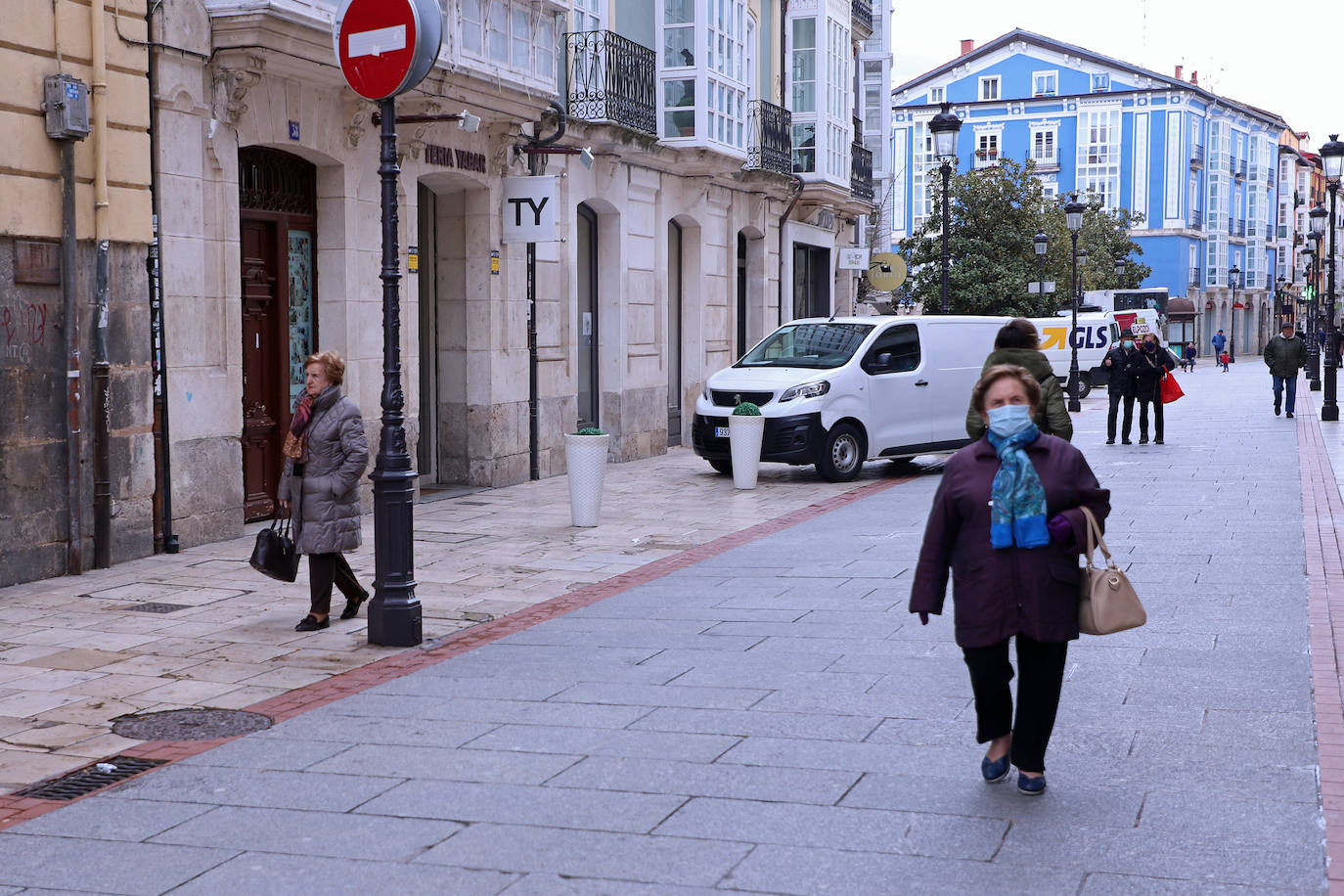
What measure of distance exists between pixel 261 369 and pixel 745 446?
17.7ft

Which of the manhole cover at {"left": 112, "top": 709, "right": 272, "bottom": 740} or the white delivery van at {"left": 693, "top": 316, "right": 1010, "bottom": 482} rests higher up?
the white delivery van at {"left": 693, "top": 316, "right": 1010, "bottom": 482}

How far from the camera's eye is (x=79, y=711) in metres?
6.77

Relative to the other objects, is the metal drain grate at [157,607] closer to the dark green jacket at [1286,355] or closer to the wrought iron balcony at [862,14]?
the dark green jacket at [1286,355]

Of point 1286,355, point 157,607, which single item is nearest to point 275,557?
point 157,607

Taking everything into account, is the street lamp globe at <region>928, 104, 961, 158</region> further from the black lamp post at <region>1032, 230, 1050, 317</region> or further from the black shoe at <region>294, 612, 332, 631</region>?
the black shoe at <region>294, 612, 332, 631</region>

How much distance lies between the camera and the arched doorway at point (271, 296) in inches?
525

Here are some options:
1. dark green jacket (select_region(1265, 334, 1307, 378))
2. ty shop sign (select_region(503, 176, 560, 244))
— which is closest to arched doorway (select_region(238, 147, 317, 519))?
ty shop sign (select_region(503, 176, 560, 244))

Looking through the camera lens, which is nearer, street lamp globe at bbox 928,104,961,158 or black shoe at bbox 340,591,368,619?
black shoe at bbox 340,591,368,619

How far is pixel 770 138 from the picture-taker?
25.6 m

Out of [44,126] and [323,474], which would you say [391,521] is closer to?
[323,474]

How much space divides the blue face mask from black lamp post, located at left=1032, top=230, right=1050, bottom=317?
3324 centimetres

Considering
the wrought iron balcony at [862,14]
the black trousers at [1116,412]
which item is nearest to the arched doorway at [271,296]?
the black trousers at [1116,412]

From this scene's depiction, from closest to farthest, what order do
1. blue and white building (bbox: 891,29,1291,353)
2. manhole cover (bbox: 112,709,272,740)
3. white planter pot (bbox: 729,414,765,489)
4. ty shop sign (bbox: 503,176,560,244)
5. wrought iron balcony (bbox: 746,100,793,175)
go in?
1. manhole cover (bbox: 112,709,272,740)
2. white planter pot (bbox: 729,414,765,489)
3. ty shop sign (bbox: 503,176,560,244)
4. wrought iron balcony (bbox: 746,100,793,175)
5. blue and white building (bbox: 891,29,1291,353)

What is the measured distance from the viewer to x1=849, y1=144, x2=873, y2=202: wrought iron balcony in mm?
29503
